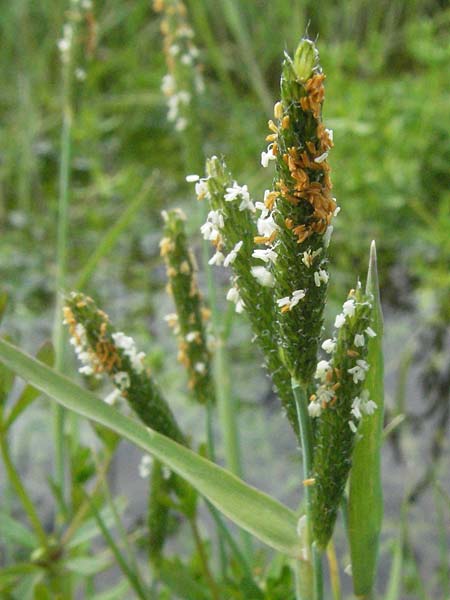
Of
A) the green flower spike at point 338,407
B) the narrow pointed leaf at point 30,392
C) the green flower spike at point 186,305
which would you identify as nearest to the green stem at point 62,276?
the narrow pointed leaf at point 30,392

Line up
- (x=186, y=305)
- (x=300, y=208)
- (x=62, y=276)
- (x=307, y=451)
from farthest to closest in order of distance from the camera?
(x=62, y=276) < (x=186, y=305) < (x=307, y=451) < (x=300, y=208)

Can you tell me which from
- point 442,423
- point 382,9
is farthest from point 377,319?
point 382,9

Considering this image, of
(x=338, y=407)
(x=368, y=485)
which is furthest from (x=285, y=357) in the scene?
(x=368, y=485)

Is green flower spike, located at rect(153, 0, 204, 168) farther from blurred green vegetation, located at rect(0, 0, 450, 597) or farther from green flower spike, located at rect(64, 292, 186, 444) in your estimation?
blurred green vegetation, located at rect(0, 0, 450, 597)

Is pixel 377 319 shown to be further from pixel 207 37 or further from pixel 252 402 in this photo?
pixel 207 37

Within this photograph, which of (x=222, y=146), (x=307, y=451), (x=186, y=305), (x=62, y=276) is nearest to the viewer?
(x=307, y=451)

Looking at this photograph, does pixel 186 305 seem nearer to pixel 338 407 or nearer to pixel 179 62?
pixel 338 407

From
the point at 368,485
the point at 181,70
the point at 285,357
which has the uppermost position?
the point at 181,70
